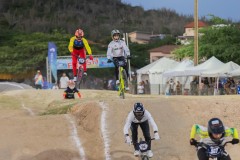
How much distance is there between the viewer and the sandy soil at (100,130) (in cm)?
1345

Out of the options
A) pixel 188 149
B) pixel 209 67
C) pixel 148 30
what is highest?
pixel 148 30

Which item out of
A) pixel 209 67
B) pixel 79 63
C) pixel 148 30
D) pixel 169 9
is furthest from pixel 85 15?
pixel 79 63

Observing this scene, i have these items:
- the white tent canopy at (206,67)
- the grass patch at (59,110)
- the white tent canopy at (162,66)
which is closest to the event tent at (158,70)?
the white tent canopy at (162,66)

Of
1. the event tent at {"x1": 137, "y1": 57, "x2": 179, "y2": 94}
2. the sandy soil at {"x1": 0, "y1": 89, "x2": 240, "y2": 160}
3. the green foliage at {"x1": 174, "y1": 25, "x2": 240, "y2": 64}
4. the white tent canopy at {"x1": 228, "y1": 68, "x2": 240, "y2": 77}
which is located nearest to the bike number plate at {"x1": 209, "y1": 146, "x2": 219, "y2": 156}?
the sandy soil at {"x1": 0, "y1": 89, "x2": 240, "y2": 160}

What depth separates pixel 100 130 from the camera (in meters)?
14.5

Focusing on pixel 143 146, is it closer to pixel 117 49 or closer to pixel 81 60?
pixel 117 49

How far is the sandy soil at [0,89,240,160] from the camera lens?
44.1ft

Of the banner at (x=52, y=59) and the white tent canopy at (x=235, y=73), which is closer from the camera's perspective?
the white tent canopy at (x=235, y=73)

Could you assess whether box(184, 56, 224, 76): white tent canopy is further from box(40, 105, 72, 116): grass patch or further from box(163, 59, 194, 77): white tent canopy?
box(40, 105, 72, 116): grass patch

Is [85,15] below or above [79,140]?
above

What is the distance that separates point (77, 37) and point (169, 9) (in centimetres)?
12899

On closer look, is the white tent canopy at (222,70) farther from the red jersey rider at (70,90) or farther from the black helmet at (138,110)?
the black helmet at (138,110)

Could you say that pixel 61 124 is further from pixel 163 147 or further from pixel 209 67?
pixel 209 67

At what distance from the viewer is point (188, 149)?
545 inches
